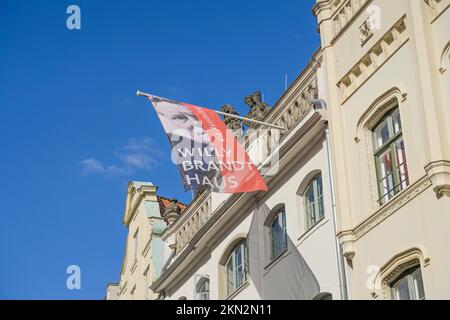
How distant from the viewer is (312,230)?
2311cm

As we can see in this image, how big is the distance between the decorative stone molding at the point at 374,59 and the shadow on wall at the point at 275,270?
409 centimetres

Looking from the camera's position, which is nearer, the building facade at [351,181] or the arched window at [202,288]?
the building facade at [351,181]

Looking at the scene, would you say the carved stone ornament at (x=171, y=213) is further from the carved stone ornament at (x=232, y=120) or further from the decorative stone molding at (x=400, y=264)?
the decorative stone molding at (x=400, y=264)

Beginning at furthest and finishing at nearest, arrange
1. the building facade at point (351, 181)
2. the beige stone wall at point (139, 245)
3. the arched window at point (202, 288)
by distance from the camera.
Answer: the beige stone wall at point (139, 245), the arched window at point (202, 288), the building facade at point (351, 181)

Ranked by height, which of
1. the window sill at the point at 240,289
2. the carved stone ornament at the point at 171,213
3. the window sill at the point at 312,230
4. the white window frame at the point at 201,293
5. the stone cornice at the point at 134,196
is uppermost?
the stone cornice at the point at 134,196

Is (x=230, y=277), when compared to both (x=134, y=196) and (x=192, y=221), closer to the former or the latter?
(x=192, y=221)

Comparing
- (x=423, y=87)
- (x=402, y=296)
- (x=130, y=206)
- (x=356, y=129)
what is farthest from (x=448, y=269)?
(x=130, y=206)

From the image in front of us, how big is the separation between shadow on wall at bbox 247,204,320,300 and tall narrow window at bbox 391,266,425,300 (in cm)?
348

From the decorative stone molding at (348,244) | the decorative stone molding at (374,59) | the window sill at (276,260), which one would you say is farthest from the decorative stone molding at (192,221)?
the decorative stone molding at (348,244)

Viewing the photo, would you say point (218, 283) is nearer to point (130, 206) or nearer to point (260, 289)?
point (260, 289)

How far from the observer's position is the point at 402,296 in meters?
18.8

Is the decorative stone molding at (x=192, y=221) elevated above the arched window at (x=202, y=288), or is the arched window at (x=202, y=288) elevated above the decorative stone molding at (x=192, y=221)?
the decorative stone molding at (x=192, y=221)

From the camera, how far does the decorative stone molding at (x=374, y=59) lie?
68.2ft

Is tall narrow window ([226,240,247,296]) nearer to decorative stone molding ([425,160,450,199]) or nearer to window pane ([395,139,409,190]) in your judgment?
window pane ([395,139,409,190])
